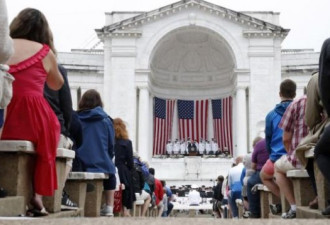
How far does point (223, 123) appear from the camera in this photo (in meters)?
33.6

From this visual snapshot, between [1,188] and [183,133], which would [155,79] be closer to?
[183,133]

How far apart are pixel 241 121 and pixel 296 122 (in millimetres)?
24287

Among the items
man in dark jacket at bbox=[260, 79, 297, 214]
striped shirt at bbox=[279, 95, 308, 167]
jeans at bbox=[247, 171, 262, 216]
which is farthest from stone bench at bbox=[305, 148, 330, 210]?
jeans at bbox=[247, 171, 262, 216]

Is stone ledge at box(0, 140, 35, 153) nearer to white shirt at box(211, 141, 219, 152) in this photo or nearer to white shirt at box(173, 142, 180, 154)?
white shirt at box(173, 142, 180, 154)

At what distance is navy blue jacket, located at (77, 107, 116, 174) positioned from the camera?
7.45m

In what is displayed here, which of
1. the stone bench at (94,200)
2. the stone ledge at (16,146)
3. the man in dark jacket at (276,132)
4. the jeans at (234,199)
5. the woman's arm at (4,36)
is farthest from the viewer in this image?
the jeans at (234,199)

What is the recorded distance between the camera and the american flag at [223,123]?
1318 inches

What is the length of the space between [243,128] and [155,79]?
6.64m

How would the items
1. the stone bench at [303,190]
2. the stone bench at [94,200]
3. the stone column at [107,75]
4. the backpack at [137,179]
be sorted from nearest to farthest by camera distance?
the stone bench at [303,190], the stone bench at [94,200], the backpack at [137,179], the stone column at [107,75]

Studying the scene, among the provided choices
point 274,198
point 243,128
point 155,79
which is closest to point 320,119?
point 274,198

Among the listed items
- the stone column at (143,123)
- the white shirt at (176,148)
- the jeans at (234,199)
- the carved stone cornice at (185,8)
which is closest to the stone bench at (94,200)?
the jeans at (234,199)

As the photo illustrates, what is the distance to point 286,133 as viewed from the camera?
21.7 ft

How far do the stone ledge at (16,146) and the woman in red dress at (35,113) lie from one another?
0.16m

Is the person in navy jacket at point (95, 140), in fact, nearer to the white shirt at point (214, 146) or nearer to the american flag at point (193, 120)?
the white shirt at point (214, 146)
